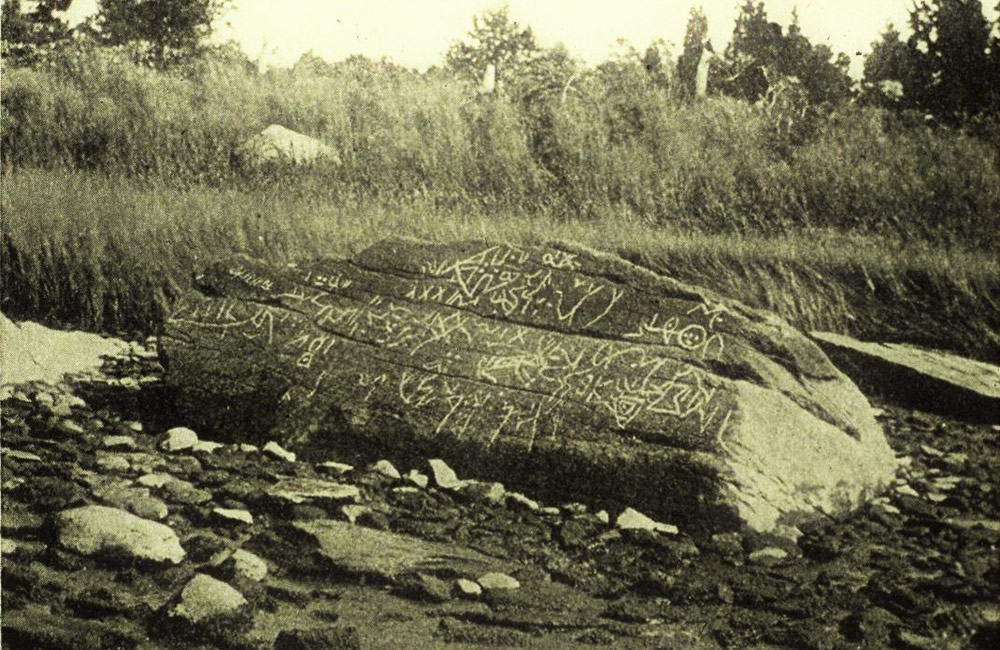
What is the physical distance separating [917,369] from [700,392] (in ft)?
1.92

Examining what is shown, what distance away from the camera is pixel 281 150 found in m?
3.48

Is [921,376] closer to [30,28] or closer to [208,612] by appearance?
[208,612]

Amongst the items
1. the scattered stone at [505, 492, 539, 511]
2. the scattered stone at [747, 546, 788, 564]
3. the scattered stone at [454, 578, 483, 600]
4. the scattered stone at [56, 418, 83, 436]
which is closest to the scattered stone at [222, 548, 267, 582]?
the scattered stone at [454, 578, 483, 600]

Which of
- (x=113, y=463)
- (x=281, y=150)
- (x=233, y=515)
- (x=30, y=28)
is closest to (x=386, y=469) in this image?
(x=233, y=515)

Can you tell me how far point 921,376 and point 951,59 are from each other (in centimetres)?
79

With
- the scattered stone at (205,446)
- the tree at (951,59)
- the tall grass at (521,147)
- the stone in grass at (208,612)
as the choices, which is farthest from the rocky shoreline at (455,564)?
the tree at (951,59)

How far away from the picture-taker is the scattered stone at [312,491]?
257 centimetres

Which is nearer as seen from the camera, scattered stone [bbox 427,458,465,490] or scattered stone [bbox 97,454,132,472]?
scattered stone [bbox 427,458,465,490]

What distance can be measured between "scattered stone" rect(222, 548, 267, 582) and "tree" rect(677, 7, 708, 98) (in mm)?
1735

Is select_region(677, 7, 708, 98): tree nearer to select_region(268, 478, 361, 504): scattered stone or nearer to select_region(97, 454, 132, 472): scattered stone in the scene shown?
select_region(268, 478, 361, 504): scattered stone

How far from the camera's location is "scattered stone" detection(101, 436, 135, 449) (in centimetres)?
281

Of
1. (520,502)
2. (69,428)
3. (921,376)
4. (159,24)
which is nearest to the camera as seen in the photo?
(520,502)

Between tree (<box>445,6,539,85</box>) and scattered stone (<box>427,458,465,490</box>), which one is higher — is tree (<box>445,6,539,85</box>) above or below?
above

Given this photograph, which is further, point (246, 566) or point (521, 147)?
point (521, 147)
